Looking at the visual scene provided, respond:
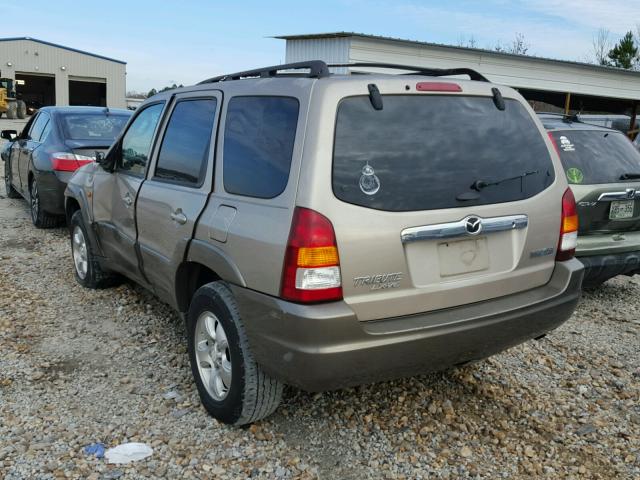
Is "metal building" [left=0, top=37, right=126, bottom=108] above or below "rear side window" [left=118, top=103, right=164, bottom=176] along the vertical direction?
above

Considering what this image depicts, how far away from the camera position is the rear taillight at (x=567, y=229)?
3258 millimetres

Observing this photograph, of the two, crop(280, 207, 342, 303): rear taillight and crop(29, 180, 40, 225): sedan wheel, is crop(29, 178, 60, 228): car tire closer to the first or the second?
crop(29, 180, 40, 225): sedan wheel

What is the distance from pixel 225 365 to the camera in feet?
10.5

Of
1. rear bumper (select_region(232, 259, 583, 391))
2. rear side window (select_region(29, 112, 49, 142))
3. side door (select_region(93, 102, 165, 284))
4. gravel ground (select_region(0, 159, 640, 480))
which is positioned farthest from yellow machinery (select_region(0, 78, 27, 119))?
rear bumper (select_region(232, 259, 583, 391))

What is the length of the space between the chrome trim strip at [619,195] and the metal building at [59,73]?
47841 mm

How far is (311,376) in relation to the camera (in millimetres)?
2607

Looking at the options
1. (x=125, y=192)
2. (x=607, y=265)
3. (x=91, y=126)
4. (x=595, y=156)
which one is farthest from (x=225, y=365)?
(x=91, y=126)

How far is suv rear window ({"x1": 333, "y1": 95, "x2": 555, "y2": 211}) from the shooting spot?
266cm

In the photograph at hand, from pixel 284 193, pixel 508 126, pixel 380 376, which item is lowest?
pixel 380 376

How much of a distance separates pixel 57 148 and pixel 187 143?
448cm

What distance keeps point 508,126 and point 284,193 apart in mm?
1300

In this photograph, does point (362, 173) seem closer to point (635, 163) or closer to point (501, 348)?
point (501, 348)

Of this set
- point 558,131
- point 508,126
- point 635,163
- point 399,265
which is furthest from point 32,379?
point 635,163

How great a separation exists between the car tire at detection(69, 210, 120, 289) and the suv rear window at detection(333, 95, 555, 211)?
334cm
